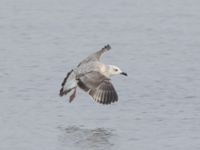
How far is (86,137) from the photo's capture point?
1369 cm

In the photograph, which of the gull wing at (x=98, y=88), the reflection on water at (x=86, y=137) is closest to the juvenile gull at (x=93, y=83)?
the gull wing at (x=98, y=88)

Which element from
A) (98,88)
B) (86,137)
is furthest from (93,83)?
(86,137)

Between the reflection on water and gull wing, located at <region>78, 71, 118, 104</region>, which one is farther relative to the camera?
gull wing, located at <region>78, 71, 118, 104</region>

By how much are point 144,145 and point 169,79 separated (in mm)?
4139

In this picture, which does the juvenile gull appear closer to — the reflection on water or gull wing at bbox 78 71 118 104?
gull wing at bbox 78 71 118 104

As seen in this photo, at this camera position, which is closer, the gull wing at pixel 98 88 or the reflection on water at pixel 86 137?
the reflection on water at pixel 86 137

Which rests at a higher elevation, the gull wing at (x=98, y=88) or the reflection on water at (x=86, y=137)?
the gull wing at (x=98, y=88)

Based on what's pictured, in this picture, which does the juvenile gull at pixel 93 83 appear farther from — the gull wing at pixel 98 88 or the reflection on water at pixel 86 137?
the reflection on water at pixel 86 137

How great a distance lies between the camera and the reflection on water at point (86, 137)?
13.3m

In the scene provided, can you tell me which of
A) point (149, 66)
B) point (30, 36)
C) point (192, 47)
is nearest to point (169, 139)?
point (149, 66)

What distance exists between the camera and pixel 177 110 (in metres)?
15.2

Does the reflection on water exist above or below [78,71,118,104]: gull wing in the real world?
below

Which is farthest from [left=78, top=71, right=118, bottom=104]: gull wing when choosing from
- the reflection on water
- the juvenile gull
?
the reflection on water

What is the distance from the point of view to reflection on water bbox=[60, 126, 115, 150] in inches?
523
